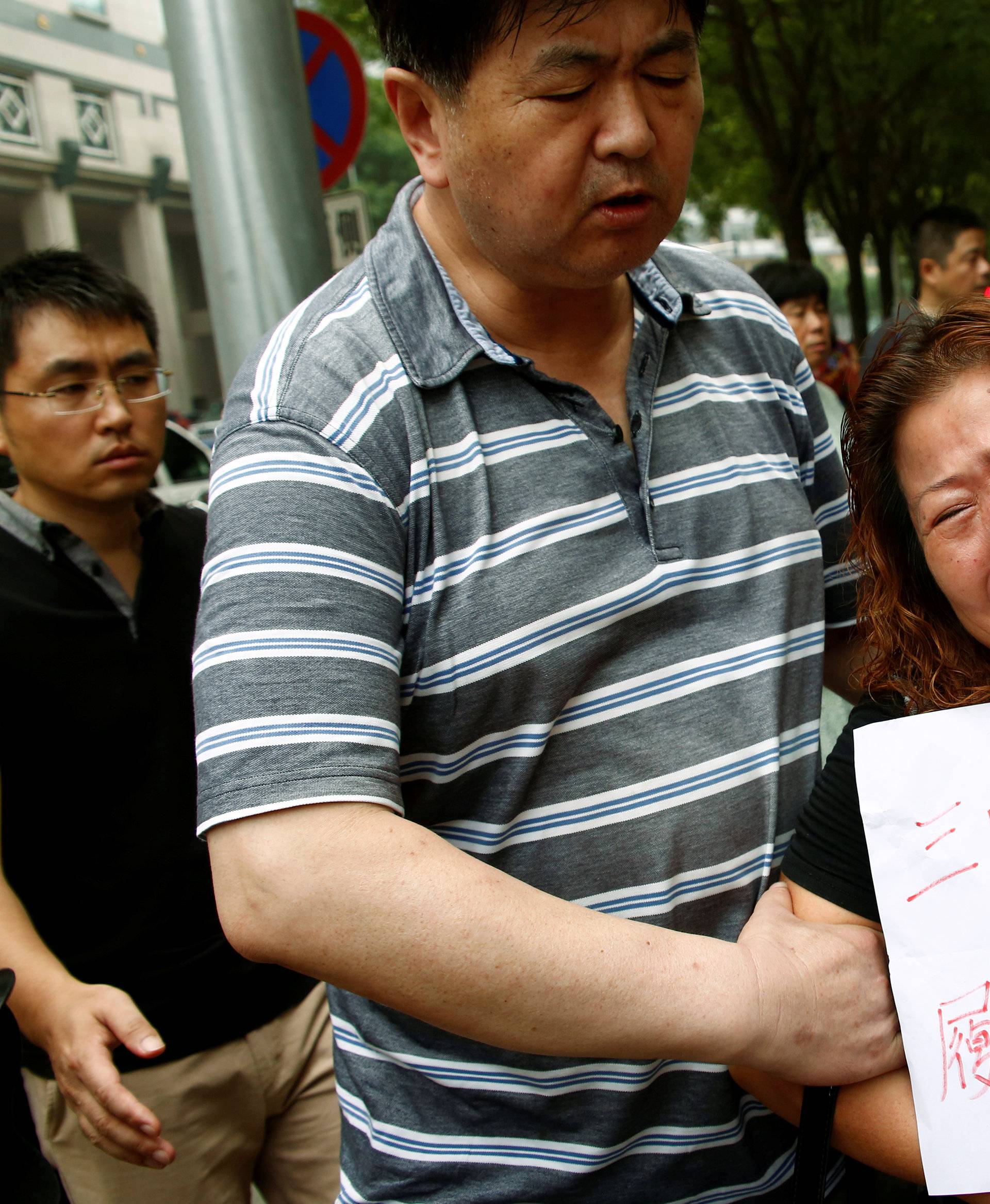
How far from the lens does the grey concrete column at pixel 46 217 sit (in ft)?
48.9

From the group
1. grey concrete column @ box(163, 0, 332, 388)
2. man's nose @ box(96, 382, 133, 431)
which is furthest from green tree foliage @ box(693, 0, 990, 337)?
man's nose @ box(96, 382, 133, 431)

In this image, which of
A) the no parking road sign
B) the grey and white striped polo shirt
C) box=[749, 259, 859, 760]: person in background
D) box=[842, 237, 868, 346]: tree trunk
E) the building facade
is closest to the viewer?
the grey and white striped polo shirt

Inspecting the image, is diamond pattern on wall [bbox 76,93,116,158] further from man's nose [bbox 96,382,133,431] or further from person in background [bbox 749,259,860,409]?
man's nose [bbox 96,382,133,431]

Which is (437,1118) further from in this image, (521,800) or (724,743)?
(724,743)

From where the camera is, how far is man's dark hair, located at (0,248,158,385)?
249 centimetres

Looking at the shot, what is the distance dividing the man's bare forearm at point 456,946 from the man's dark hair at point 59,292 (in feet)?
5.73

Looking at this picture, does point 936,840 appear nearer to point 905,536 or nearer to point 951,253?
point 905,536

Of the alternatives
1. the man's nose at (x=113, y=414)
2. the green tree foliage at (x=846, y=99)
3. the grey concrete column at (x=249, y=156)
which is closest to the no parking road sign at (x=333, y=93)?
the grey concrete column at (x=249, y=156)

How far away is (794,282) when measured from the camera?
19.1ft

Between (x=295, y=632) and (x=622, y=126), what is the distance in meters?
0.65

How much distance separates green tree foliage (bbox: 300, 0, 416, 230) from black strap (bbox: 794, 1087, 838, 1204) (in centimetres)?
771

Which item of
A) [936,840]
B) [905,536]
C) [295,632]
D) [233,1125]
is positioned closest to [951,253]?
[905,536]

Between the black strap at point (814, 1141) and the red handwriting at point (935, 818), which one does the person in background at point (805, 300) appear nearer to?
the red handwriting at point (935, 818)

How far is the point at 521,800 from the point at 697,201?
23.3 meters
